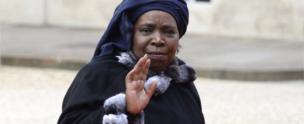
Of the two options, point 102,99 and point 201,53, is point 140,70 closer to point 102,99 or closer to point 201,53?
point 102,99

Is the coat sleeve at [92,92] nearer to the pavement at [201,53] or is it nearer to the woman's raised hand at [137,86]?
the woman's raised hand at [137,86]

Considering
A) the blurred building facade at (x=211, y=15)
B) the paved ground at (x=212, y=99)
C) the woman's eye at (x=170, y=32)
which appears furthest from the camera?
the blurred building facade at (x=211, y=15)

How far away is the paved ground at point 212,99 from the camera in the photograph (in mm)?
8156

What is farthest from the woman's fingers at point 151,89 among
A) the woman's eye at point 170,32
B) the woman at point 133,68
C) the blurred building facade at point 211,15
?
the blurred building facade at point 211,15

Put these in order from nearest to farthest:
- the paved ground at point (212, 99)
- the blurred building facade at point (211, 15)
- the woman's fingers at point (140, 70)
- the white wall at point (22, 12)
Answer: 1. the woman's fingers at point (140, 70)
2. the paved ground at point (212, 99)
3. the blurred building facade at point (211, 15)
4. the white wall at point (22, 12)

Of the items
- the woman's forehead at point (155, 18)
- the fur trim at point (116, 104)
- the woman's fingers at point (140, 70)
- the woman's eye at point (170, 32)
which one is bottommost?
the fur trim at point (116, 104)

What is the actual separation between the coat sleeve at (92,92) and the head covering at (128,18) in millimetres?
98

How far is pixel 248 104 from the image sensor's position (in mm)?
9078

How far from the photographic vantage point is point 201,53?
13.3 m

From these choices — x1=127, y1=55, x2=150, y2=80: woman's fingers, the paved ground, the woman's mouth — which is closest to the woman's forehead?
the woman's mouth

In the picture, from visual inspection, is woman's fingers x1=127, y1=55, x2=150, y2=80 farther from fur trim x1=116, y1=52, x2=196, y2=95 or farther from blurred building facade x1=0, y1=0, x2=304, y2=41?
blurred building facade x1=0, y1=0, x2=304, y2=41

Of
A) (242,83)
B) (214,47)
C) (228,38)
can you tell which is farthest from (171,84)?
(228,38)

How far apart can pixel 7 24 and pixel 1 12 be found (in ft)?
1.03

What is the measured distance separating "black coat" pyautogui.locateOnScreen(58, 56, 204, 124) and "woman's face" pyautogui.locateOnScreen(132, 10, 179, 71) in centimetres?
10
